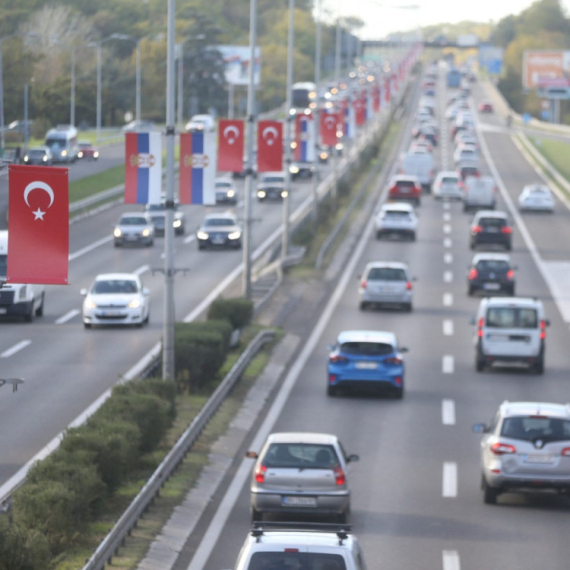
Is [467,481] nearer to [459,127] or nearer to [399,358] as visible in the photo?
[399,358]

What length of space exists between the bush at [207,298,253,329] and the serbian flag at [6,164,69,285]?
20.4 meters

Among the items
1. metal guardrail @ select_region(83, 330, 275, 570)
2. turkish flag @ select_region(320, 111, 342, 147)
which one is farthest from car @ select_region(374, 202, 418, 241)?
metal guardrail @ select_region(83, 330, 275, 570)

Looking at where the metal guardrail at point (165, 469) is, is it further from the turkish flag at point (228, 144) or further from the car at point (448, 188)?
the car at point (448, 188)

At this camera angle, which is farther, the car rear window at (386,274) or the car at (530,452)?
the car rear window at (386,274)

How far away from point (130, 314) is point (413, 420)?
12372 mm

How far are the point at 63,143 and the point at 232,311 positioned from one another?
585 centimetres

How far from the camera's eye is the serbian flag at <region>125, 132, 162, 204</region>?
86.7 ft

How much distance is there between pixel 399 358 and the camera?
29281 mm

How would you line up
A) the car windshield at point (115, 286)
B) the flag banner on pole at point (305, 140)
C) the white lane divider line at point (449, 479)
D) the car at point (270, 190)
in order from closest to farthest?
the white lane divider line at point (449, 479) < the car windshield at point (115, 286) < the flag banner on pole at point (305, 140) < the car at point (270, 190)

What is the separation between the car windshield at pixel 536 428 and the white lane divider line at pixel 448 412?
689 cm

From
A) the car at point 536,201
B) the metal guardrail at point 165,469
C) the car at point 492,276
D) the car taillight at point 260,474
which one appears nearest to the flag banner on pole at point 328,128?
the car at point 492,276

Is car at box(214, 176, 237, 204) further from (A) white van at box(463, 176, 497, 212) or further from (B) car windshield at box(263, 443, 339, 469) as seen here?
(B) car windshield at box(263, 443, 339, 469)

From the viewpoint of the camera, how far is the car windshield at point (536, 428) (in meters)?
19.8

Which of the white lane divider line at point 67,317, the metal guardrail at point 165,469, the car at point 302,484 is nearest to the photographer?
the metal guardrail at point 165,469
